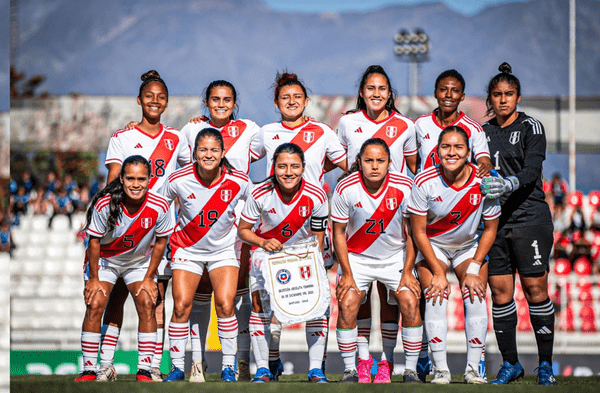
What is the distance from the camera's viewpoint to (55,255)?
57.3ft

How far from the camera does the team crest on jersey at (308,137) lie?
6344mm

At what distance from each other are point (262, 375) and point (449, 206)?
6.13 ft

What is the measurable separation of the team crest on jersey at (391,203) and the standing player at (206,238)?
1114 millimetres

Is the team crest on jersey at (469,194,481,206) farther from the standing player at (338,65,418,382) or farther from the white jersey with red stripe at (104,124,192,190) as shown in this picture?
the white jersey with red stripe at (104,124,192,190)

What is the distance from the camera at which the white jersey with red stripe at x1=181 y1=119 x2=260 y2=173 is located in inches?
257

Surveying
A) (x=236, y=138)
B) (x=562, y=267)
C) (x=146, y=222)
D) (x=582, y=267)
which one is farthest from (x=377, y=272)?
(x=582, y=267)

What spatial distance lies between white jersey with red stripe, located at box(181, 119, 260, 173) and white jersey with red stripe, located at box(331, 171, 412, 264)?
1.00m

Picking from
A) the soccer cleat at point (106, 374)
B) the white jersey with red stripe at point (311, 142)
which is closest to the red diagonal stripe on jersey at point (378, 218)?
the white jersey with red stripe at point (311, 142)

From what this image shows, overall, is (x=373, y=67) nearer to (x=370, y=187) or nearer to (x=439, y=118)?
(x=439, y=118)

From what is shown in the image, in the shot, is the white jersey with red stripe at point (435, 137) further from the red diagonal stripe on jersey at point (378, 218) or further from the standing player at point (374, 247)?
the red diagonal stripe on jersey at point (378, 218)

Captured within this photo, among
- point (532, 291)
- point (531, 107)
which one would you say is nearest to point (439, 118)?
point (532, 291)

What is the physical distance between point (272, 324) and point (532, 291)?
2.04 meters

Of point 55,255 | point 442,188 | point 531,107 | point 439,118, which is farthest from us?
point 531,107

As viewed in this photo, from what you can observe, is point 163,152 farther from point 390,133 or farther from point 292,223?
point 390,133
